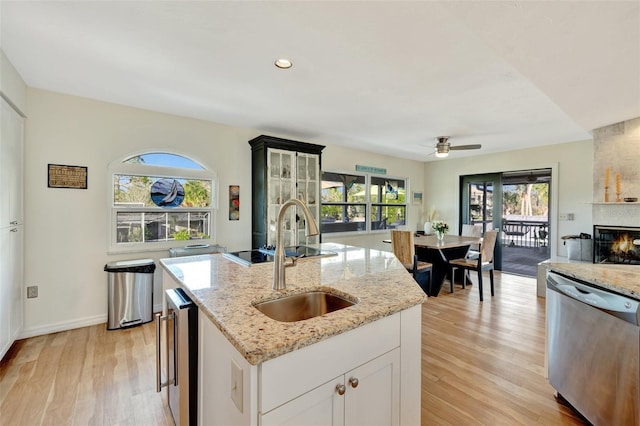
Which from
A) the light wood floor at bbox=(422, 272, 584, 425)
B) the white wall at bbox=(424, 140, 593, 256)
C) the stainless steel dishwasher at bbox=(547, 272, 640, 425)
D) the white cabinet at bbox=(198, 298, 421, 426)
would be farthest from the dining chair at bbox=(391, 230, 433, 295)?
the white cabinet at bbox=(198, 298, 421, 426)

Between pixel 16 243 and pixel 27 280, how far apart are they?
466 mm

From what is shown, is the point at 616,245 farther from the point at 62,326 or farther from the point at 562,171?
the point at 62,326

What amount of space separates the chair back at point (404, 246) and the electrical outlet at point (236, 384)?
336cm

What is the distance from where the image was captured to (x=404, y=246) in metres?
4.06

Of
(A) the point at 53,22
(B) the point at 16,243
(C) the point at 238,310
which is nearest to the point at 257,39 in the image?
(A) the point at 53,22

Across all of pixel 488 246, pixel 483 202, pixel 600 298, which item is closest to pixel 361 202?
pixel 488 246

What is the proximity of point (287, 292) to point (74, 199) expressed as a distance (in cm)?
295

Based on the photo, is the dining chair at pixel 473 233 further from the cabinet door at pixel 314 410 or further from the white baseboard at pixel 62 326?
the white baseboard at pixel 62 326

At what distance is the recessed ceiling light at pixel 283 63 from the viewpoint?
2.20 m

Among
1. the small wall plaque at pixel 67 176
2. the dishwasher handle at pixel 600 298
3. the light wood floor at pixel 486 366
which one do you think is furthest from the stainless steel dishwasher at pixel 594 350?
the small wall plaque at pixel 67 176

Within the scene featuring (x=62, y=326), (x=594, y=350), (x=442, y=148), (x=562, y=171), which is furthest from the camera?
(x=562, y=171)

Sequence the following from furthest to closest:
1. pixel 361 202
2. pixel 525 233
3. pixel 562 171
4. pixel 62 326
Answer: pixel 525 233 → pixel 361 202 → pixel 562 171 → pixel 62 326

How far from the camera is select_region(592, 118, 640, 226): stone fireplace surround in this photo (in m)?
3.39

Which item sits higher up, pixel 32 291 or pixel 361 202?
pixel 361 202
